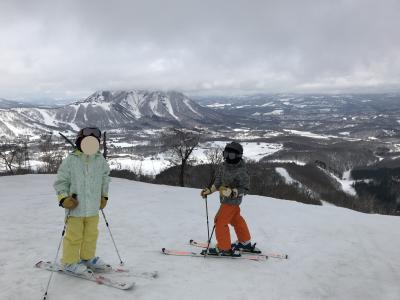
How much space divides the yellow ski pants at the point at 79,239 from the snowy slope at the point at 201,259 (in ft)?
1.27

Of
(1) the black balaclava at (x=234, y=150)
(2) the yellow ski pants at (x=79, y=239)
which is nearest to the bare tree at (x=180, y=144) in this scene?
(1) the black balaclava at (x=234, y=150)

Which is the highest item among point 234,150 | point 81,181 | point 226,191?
point 234,150

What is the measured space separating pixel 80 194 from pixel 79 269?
121 centimetres

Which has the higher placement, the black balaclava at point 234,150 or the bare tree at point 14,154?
the black balaclava at point 234,150

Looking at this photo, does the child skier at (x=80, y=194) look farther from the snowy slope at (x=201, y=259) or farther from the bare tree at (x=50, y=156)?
the bare tree at (x=50, y=156)

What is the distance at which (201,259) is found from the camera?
8.20 metres

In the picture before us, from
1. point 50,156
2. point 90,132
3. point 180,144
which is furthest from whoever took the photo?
point 50,156

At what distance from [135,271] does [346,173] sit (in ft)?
606

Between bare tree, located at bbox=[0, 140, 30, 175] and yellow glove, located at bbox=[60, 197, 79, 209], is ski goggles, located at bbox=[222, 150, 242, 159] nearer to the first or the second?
yellow glove, located at bbox=[60, 197, 79, 209]

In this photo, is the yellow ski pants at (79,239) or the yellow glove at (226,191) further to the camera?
the yellow glove at (226,191)

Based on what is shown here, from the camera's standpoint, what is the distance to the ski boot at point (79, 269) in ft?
21.1

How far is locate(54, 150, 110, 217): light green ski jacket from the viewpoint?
642 cm

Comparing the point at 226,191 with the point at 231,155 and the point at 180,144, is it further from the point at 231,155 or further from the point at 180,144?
the point at 180,144

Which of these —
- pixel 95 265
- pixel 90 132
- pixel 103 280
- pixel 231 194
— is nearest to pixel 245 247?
pixel 231 194
